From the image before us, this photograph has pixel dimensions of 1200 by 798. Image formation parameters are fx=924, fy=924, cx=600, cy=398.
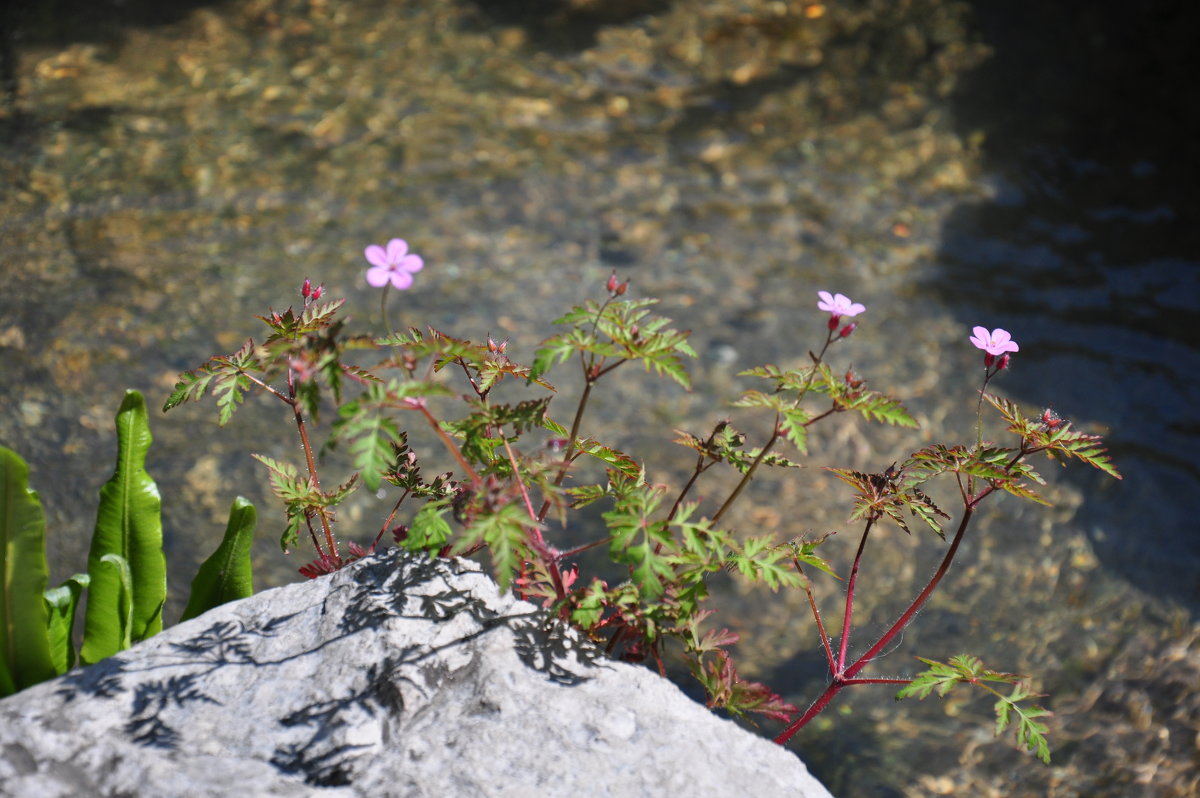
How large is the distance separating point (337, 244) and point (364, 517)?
184 cm

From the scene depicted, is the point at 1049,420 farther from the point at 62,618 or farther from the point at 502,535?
the point at 62,618

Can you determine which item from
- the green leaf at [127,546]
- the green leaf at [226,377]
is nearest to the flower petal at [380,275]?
the green leaf at [226,377]

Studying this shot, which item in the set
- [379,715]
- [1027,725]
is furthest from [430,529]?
Result: [1027,725]

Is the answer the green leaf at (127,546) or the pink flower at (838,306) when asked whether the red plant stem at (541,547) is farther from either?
the green leaf at (127,546)

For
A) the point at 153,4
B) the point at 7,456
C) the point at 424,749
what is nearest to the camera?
the point at 424,749

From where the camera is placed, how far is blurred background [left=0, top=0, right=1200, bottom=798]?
3703 mm

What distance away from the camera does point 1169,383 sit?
15.7 feet

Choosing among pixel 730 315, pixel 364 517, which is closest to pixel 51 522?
pixel 364 517

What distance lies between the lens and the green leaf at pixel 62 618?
217 cm

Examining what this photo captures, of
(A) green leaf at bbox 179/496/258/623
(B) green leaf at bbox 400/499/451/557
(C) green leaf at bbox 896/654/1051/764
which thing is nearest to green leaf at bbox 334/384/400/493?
(B) green leaf at bbox 400/499/451/557

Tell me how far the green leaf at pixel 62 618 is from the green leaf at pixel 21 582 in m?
0.08

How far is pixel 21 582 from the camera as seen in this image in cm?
199

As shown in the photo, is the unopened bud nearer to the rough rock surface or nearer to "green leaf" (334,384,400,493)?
the rough rock surface

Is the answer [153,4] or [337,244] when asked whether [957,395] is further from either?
[153,4]
